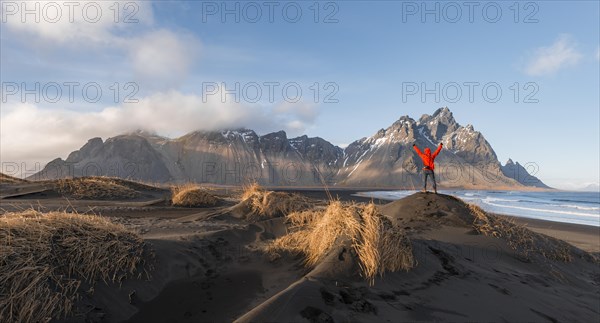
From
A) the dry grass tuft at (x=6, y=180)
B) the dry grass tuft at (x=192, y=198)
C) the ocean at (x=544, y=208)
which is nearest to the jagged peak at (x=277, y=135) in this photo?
the ocean at (x=544, y=208)

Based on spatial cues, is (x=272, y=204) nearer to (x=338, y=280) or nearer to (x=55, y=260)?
(x=338, y=280)

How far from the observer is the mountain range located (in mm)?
114125

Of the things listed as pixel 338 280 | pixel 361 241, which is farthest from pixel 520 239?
pixel 338 280

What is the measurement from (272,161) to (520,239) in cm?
13504

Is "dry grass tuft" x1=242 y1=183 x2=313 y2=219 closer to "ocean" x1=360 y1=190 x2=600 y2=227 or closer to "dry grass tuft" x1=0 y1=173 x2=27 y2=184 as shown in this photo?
"ocean" x1=360 y1=190 x2=600 y2=227

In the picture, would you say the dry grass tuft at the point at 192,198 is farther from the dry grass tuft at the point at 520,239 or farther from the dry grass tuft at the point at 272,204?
the dry grass tuft at the point at 520,239

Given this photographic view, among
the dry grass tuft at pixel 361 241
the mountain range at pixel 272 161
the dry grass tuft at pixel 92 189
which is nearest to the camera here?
the dry grass tuft at pixel 361 241

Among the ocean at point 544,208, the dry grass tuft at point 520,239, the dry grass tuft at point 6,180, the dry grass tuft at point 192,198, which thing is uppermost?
the dry grass tuft at point 6,180

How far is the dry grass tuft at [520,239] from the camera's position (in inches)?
305

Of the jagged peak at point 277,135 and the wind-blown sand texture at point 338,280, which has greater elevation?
the jagged peak at point 277,135

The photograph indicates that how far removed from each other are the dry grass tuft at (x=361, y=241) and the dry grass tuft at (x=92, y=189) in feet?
41.8

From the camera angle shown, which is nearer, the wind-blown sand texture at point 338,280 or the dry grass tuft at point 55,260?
the dry grass tuft at point 55,260

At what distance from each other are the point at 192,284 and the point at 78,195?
13541mm

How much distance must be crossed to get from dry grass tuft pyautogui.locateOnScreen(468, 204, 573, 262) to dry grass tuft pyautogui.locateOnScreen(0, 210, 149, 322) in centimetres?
740
